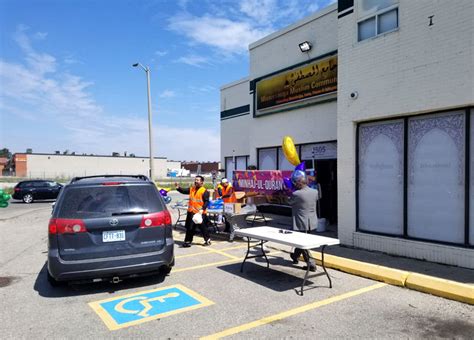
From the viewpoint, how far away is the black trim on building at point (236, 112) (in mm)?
17812

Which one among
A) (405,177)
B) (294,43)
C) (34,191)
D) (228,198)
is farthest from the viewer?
(34,191)

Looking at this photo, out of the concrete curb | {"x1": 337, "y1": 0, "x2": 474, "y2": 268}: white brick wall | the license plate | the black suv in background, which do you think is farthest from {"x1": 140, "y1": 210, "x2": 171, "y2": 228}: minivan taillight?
the black suv in background

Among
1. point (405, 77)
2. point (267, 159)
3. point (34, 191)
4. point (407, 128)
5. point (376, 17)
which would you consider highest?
point (376, 17)

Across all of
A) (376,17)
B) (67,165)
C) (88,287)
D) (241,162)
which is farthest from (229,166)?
(67,165)

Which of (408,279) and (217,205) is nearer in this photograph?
(408,279)

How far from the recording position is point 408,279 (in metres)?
5.88

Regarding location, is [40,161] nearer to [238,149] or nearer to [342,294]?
[238,149]

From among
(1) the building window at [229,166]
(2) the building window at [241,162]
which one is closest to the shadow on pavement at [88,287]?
(2) the building window at [241,162]

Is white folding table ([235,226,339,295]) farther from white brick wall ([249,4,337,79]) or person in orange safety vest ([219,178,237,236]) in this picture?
white brick wall ([249,4,337,79])

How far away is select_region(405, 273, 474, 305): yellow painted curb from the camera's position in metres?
5.16

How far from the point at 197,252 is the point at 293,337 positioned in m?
4.60

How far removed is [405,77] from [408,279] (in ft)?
13.1

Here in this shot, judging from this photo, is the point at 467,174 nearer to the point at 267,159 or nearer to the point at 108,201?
the point at 108,201

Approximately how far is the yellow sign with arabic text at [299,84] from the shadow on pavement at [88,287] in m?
8.04
